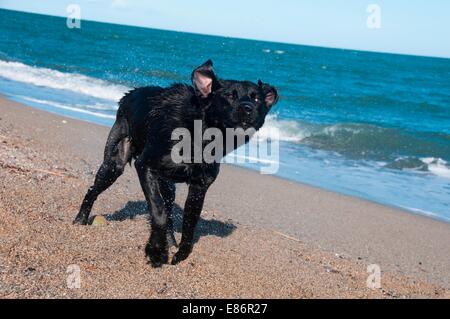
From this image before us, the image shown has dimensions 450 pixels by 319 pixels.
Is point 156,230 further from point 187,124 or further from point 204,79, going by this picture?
point 204,79

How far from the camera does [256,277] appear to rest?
15.7 feet

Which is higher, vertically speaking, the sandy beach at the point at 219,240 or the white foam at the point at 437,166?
the sandy beach at the point at 219,240

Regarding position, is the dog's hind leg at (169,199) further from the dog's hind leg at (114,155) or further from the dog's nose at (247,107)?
the dog's nose at (247,107)

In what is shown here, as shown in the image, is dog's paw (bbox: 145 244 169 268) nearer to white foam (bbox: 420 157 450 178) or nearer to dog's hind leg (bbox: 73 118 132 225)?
dog's hind leg (bbox: 73 118 132 225)

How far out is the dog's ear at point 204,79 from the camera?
471 centimetres

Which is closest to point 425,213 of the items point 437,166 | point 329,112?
point 437,166

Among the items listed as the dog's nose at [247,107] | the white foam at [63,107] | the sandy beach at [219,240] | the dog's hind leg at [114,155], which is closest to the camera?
the sandy beach at [219,240]

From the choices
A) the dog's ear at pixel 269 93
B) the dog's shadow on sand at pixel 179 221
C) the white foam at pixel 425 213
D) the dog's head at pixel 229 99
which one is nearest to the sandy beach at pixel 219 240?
the dog's shadow on sand at pixel 179 221

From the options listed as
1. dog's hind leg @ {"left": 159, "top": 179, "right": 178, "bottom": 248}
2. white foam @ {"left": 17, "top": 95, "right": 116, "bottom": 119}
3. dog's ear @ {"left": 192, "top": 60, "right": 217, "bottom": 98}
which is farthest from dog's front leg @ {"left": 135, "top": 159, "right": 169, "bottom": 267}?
white foam @ {"left": 17, "top": 95, "right": 116, "bottom": 119}

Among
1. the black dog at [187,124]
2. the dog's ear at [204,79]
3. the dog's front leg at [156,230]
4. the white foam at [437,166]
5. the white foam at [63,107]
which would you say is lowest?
the white foam at [437,166]

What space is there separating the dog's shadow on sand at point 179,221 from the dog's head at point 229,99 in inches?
63.6

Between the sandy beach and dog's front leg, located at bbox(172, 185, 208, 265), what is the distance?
109mm

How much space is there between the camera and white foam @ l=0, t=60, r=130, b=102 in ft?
75.7

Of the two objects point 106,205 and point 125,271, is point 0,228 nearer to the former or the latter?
point 125,271
